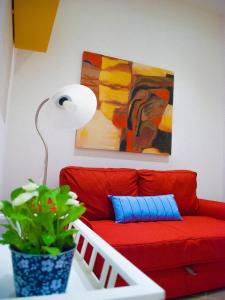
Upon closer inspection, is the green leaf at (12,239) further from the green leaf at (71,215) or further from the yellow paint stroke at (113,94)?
the yellow paint stroke at (113,94)

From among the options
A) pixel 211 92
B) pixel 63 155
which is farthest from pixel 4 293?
pixel 211 92

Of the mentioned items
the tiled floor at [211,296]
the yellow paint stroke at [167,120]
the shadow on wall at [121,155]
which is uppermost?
the yellow paint stroke at [167,120]

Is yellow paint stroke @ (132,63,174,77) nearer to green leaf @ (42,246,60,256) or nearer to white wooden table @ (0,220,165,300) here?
white wooden table @ (0,220,165,300)

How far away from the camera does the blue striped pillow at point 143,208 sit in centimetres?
198

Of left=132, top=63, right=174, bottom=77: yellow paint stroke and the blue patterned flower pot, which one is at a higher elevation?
left=132, top=63, right=174, bottom=77: yellow paint stroke

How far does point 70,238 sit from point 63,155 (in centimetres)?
178

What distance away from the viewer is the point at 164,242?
61.9 inches

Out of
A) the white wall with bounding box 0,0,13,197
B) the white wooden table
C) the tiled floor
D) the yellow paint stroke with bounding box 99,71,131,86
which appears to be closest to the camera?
the white wooden table

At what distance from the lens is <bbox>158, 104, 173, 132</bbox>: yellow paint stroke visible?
107 inches

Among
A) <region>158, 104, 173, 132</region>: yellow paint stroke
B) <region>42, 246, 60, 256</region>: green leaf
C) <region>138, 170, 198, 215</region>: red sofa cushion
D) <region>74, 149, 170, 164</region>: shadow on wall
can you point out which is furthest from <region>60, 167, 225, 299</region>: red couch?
<region>42, 246, 60, 256</region>: green leaf

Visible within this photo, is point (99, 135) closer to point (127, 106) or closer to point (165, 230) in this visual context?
point (127, 106)

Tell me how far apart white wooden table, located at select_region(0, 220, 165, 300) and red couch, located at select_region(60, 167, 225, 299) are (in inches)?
23.1

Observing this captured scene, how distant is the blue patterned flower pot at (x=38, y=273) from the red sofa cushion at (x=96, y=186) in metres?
1.46

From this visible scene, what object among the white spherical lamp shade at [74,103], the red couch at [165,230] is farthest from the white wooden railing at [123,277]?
the white spherical lamp shade at [74,103]
